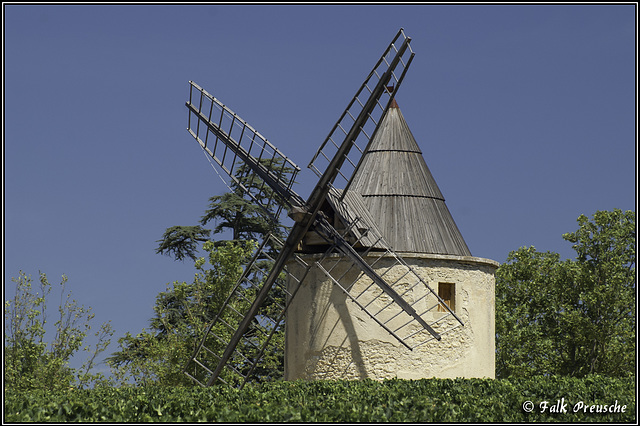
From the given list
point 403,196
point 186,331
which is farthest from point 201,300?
point 403,196

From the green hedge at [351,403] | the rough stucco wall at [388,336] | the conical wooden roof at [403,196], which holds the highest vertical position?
the conical wooden roof at [403,196]

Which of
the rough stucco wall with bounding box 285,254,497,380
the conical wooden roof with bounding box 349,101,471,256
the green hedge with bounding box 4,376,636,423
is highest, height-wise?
the conical wooden roof with bounding box 349,101,471,256

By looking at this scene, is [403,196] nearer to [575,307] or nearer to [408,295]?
[408,295]

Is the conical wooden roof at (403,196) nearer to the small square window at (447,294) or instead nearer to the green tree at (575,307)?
the small square window at (447,294)

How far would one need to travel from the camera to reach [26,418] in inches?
447

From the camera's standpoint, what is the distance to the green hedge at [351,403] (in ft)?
38.8

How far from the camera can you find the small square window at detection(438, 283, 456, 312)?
663 inches

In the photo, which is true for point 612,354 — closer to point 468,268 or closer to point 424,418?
point 468,268

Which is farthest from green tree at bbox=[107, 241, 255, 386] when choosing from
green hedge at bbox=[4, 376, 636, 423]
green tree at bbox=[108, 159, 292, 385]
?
green hedge at bbox=[4, 376, 636, 423]

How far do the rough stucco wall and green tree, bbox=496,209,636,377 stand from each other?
873cm
